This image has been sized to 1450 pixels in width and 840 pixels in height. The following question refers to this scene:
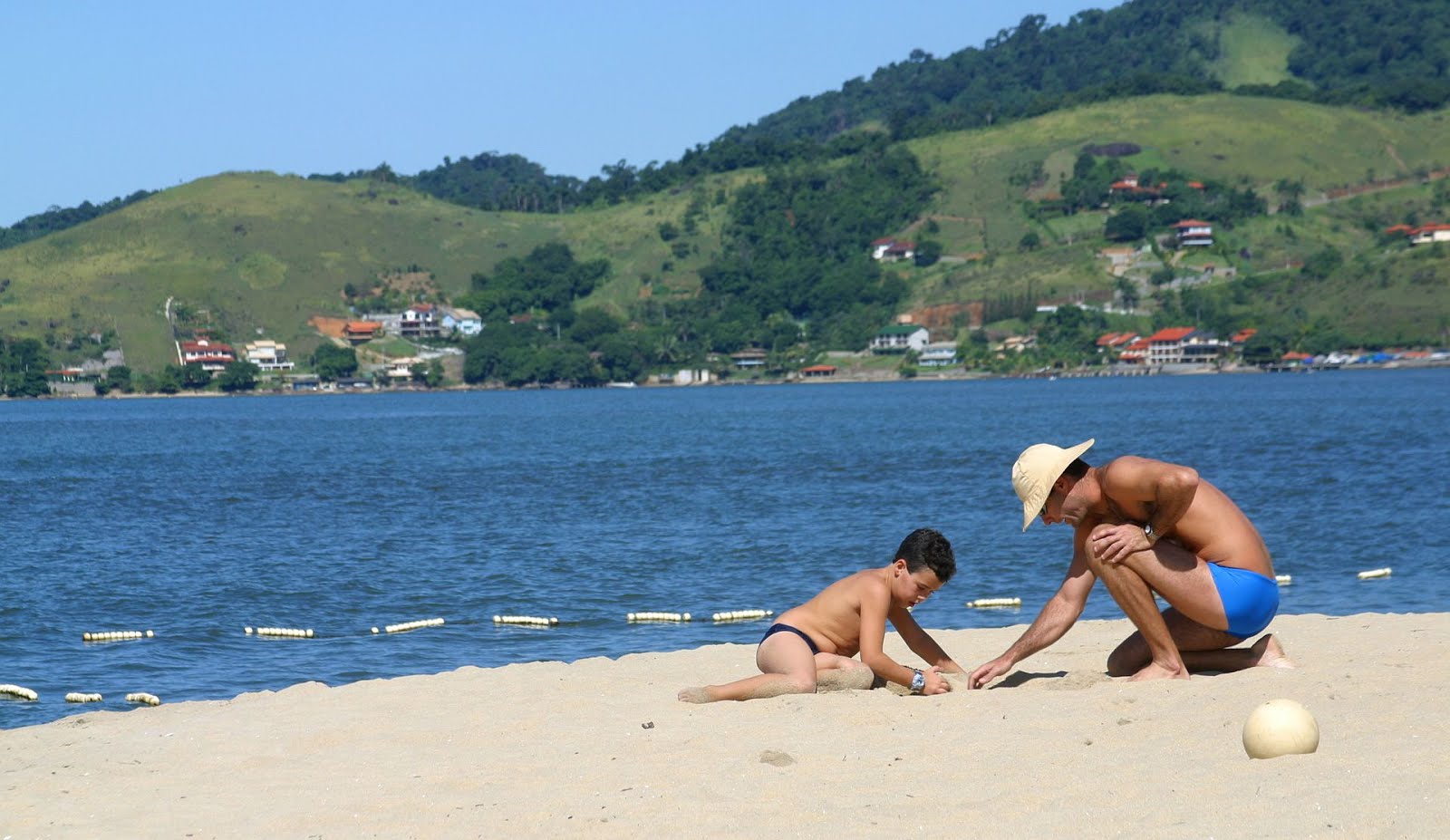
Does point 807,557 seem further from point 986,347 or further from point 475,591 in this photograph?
point 986,347

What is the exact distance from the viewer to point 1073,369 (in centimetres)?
18938

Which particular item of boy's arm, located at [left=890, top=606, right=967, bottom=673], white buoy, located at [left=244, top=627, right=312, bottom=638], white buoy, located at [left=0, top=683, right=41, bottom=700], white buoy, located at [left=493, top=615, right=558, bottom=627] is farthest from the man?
white buoy, located at [left=244, top=627, right=312, bottom=638]

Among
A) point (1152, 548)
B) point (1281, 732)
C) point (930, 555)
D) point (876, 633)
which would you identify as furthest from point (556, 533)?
point (1281, 732)

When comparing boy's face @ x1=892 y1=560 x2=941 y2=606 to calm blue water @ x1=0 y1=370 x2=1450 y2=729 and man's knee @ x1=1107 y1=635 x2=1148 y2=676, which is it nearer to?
man's knee @ x1=1107 y1=635 x2=1148 y2=676

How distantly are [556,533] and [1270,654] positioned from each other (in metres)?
21.4

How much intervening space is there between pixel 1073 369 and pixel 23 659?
17944 centimetres

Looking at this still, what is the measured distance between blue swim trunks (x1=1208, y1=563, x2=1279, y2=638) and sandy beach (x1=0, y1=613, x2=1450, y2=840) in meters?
0.33

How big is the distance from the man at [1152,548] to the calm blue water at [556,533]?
3.49 metres

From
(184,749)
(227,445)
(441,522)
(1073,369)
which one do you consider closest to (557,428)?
(227,445)

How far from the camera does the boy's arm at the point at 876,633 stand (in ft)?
33.6

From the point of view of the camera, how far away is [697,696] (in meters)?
10.5

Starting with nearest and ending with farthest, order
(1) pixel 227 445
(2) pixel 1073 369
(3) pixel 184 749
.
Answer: (3) pixel 184 749, (1) pixel 227 445, (2) pixel 1073 369

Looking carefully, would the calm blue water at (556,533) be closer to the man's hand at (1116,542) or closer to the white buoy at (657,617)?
the white buoy at (657,617)

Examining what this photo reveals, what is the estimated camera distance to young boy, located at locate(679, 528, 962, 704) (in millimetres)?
10141
